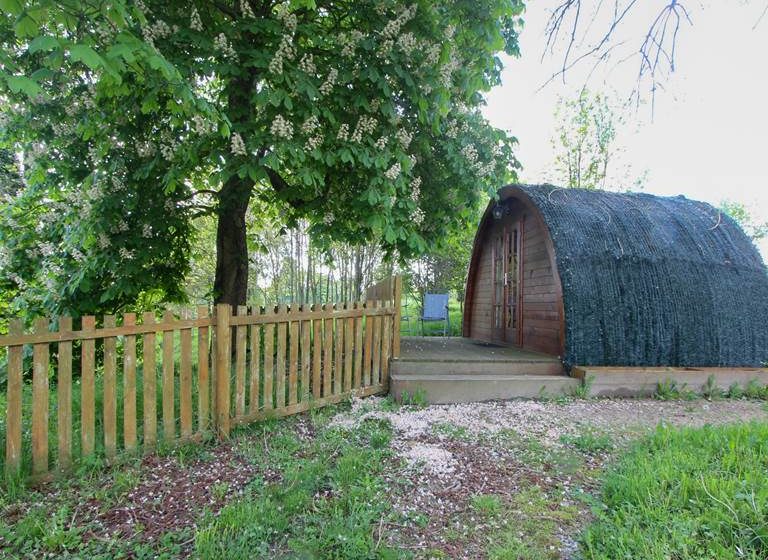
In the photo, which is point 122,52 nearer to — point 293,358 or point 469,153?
point 293,358

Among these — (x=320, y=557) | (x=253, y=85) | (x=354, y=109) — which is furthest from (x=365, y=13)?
(x=320, y=557)

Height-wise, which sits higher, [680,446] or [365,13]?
[365,13]

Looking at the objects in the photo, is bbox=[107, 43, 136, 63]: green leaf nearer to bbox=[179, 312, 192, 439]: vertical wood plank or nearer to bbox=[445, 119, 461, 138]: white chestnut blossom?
bbox=[179, 312, 192, 439]: vertical wood plank

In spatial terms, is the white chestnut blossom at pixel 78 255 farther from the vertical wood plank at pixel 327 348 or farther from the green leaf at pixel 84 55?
the green leaf at pixel 84 55

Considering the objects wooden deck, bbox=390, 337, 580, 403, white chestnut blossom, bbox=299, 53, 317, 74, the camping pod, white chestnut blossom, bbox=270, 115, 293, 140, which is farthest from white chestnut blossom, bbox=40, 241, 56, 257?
the camping pod

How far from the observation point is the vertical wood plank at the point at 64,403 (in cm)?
259

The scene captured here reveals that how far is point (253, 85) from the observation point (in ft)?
13.2

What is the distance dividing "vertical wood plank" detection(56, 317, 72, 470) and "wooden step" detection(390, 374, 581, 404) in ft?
9.07

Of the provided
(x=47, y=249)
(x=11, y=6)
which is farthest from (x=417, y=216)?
(x=47, y=249)

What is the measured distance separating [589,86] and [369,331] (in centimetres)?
296

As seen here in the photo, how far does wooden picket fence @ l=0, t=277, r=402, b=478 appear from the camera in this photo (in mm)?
2529

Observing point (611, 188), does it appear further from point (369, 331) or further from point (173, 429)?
point (173, 429)

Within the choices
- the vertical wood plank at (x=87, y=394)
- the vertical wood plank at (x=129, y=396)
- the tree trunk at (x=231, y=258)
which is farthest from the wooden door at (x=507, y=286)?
the vertical wood plank at (x=87, y=394)

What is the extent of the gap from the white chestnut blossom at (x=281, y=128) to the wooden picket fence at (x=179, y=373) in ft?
4.83
